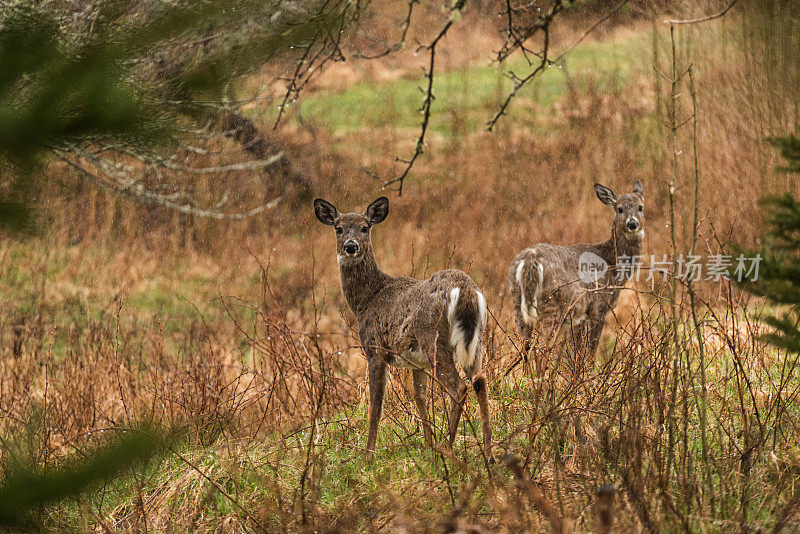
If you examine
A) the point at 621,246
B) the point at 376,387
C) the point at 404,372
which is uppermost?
the point at 621,246

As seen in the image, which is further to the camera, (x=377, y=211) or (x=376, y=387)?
(x=377, y=211)

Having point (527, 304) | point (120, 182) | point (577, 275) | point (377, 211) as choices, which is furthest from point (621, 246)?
point (120, 182)

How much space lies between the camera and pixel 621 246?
8984mm

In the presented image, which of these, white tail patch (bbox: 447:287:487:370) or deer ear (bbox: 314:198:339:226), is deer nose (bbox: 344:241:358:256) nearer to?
deer ear (bbox: 314:198:339:226)

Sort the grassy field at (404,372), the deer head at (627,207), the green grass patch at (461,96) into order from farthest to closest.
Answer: the green grass patch at (461,96), the deer head at (627,207), the grassy field at (404,372)

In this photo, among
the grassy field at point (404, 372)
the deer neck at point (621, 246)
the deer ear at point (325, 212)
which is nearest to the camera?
the grassy field at point (404, 372)

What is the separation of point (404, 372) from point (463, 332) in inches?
60.5

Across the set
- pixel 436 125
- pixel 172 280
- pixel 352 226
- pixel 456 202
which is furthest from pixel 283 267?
pixel 352 226

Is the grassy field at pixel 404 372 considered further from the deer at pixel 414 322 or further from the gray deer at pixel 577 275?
the gray deer at pixel 577 275

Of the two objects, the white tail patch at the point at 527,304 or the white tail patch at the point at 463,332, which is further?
the white tail patch at the point at 527,304

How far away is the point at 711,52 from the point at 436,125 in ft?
18.7

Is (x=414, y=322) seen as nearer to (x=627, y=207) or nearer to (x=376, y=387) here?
(x=376, y=387)

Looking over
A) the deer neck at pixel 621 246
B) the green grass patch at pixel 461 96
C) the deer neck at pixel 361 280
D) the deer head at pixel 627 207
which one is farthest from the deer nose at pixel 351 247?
the green grass patch at pixel 461 96

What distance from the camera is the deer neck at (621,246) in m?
8.84
